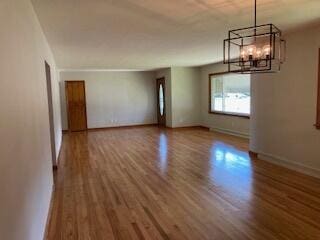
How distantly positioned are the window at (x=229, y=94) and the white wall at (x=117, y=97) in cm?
269

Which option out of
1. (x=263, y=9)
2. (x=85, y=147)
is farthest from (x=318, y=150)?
(x=85, y=147)

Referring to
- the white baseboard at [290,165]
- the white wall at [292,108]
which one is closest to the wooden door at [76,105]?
the white wall at [292,108]

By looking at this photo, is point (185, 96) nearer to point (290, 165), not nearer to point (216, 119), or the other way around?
point (216, 119)

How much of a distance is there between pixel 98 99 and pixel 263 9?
7.78 m

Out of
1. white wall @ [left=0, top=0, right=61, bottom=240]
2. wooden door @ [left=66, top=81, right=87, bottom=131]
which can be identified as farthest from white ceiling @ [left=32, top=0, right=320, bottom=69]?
wooden door @ [left=66, top=81, right=87, bottom=131]

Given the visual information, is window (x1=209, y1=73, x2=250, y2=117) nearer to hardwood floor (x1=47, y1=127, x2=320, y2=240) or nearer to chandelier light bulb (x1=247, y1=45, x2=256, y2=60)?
hardwood floor (x1=47, y1=127, x2=320, y2=240)

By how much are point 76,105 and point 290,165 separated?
24.7 feet

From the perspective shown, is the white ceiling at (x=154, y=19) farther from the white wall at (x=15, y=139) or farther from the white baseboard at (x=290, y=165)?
the white baseboard at (x=290, y=165)

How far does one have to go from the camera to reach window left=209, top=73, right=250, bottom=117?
7.65m

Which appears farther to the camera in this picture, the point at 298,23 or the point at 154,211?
the point at 298,23

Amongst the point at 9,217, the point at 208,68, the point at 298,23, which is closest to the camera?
the point at 9,217

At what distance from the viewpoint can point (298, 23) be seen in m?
3.87

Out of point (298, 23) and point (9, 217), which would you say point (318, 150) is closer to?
point (298, 23)

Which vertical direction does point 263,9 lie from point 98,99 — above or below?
above
